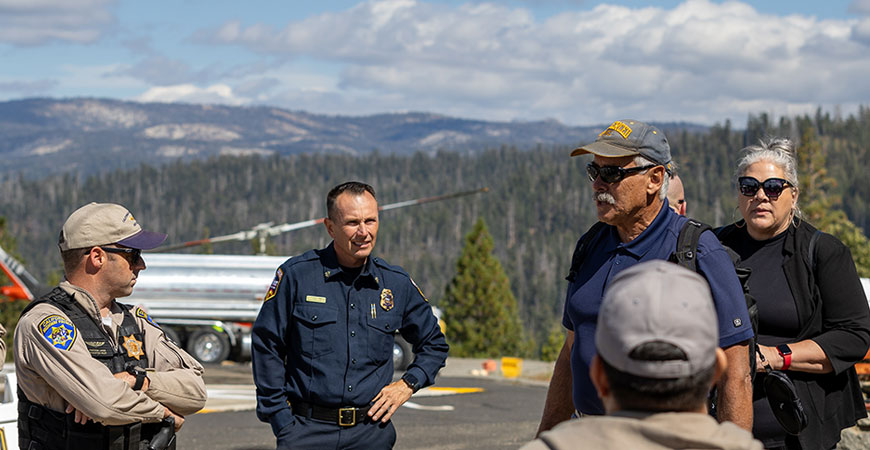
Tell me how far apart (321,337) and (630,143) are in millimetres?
1586

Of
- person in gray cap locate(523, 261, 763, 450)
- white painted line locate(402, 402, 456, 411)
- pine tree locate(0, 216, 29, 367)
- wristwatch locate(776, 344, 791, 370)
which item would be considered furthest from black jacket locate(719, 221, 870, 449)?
pine tree locate(0, 216, 29, 367)

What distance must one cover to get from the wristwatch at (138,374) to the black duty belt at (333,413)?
75 cm

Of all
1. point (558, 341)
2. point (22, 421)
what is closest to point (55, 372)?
point (22, 421)

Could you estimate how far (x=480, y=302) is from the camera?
56.5 meters

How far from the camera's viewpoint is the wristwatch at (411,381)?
4.57 meters

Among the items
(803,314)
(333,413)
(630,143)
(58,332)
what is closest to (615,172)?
(630,143)

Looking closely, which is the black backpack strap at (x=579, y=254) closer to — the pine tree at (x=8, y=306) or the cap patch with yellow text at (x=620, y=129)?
the cap patch with yellow text at (x=620, y=129)

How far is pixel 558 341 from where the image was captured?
52.4m

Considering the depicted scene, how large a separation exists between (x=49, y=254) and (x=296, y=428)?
197 meters

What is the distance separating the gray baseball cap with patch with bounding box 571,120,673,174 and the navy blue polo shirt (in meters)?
0.19

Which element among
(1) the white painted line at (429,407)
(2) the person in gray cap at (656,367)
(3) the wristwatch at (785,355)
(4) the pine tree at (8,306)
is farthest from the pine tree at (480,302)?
(2) the person in gray cap at (656,367)

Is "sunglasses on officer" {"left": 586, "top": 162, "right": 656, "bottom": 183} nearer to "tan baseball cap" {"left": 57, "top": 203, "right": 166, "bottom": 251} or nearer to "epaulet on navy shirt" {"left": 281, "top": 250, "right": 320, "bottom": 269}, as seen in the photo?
"epaulet on navy shirt" {"left": 281, "top": 250, "right": 320, "bottom": 269}

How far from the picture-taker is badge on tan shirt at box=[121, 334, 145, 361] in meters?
3.86

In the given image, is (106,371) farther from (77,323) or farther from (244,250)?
(244,250)
